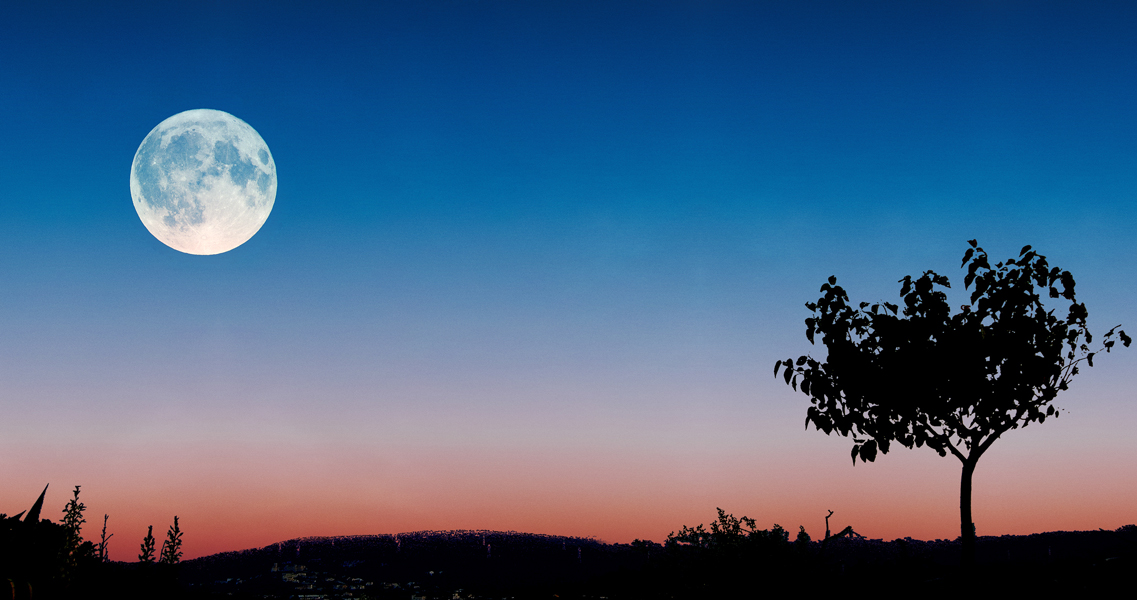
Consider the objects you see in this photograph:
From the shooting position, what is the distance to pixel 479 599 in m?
22.1

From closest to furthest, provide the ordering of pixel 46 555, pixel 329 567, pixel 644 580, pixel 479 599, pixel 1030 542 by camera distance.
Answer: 1. pixel 46 555
2. pixel 644 580
3. pixel 479 599
4. pixel 1030 542
5. pixel 329 567

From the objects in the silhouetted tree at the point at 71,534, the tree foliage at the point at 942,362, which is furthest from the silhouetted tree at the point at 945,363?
the silhouetted tree at the point at 71,534

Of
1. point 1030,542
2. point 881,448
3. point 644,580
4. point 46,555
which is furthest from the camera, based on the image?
point 1030,542

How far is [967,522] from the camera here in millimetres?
17625

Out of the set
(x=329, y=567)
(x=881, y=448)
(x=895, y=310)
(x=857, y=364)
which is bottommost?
(x=329, y=567)

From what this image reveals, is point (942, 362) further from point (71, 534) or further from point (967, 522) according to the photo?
point (71, 534)

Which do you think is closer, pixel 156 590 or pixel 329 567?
pixel 156 590

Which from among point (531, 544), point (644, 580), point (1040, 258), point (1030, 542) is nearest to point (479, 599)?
point (644, 580)

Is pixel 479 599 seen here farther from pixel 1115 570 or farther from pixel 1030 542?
pixel 1030 542

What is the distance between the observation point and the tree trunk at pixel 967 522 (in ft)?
55.1

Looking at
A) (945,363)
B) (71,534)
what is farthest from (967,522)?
(71,534)

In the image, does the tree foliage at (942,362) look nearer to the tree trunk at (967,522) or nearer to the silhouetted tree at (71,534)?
the tree trunk at (967,522)

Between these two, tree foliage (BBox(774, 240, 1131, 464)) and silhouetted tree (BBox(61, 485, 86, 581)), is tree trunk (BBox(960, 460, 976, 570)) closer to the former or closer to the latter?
tree foliage (BBox(774, 240, 1131, 464))

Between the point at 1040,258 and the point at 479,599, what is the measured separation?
1697 centimetres
